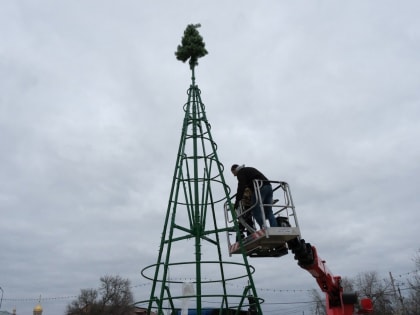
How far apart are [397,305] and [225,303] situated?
56094 mm

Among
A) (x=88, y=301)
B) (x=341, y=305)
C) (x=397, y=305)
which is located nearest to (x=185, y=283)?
(x=341, y=305)

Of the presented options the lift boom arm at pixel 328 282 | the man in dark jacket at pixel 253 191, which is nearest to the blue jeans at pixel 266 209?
the man in dark jacket at pixel 253 191

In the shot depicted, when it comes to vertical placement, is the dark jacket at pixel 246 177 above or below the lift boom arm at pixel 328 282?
above

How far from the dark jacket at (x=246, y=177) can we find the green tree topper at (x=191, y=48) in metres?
2.63

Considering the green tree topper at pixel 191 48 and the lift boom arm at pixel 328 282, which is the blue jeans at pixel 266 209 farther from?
the green tree topper at pixel 191 48

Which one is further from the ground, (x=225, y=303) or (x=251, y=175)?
(x=251, y=175)

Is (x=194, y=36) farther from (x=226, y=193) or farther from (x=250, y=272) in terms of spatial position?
(x=250, y=272)

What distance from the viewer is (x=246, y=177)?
320 inches

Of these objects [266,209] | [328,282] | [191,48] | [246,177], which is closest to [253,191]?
[246,177]

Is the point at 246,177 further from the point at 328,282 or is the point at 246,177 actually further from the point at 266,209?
the point at 328,282

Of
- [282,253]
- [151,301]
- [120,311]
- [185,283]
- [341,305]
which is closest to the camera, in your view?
[151,301]

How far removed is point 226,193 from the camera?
6570 millimetres

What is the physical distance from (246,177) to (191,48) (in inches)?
122

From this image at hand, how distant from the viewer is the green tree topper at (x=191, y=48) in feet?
27.2
